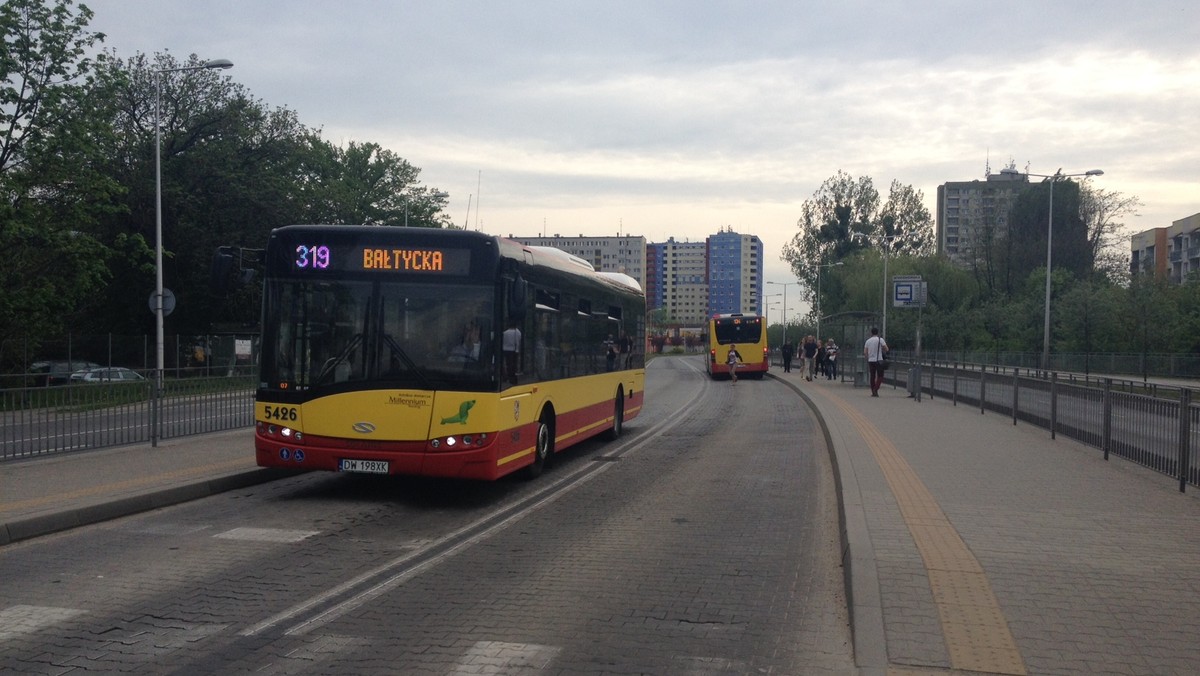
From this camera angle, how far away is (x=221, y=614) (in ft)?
21.0

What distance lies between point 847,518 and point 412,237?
17.0ft

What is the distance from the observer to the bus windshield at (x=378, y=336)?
413 inches

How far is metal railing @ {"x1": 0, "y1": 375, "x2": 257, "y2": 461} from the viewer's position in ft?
41.5

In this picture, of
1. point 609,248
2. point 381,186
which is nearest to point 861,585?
point 381,186

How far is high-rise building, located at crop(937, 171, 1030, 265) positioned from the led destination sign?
7990 cm

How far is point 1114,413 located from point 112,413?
13.5 m

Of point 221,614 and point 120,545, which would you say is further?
point 120,545

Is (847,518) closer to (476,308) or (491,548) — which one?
(491,548)

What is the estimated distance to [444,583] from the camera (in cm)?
734

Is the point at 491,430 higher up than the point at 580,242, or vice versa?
the point at 580,242

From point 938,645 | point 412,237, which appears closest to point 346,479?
point 412,237

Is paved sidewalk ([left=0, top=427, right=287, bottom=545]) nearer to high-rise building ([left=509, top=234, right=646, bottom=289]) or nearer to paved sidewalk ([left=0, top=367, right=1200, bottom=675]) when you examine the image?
paved sidewalk ([left=0, top=367, right=1200, bottom=675])

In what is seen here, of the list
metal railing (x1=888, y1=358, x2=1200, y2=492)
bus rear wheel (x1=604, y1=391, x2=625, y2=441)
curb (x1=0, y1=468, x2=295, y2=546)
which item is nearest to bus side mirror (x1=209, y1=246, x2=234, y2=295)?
curb (x1=0, y1=468, x2=295, y2=546)

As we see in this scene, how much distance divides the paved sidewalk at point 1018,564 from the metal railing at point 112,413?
31.3ft
